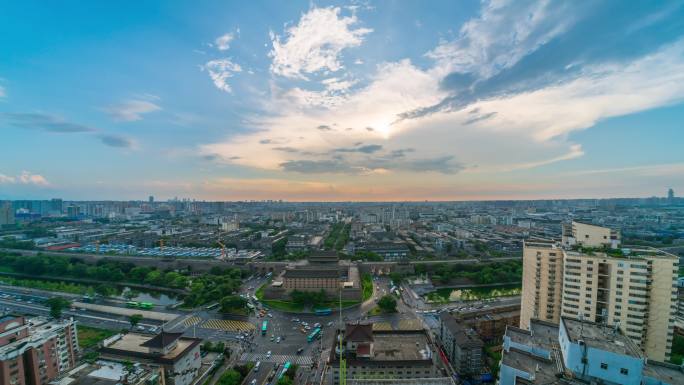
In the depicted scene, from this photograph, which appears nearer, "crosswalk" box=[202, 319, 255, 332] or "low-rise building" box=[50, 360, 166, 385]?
"low-rise building" box=[50, 360, 166, 385]

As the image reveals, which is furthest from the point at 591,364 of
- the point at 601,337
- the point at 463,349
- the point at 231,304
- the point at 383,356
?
the point at 231,304

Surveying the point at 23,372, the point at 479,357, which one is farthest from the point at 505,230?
the point at 23,372

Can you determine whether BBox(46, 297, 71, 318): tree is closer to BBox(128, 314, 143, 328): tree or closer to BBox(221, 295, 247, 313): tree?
BBox(128, 314, 143, 328): tree

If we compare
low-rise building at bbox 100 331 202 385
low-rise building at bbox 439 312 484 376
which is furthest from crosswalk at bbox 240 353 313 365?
low-rise building at bbox 439 312 484 376

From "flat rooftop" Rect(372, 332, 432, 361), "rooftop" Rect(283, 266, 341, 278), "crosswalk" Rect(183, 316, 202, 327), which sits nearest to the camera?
"flat rooftop" Rect(372, 332, 432, 361)

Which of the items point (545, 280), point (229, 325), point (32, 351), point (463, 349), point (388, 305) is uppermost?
point (545, 280)

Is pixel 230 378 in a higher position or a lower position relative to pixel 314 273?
lower

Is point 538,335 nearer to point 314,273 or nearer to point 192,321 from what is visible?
point 314,273

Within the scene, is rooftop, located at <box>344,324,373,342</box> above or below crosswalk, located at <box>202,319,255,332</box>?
above
